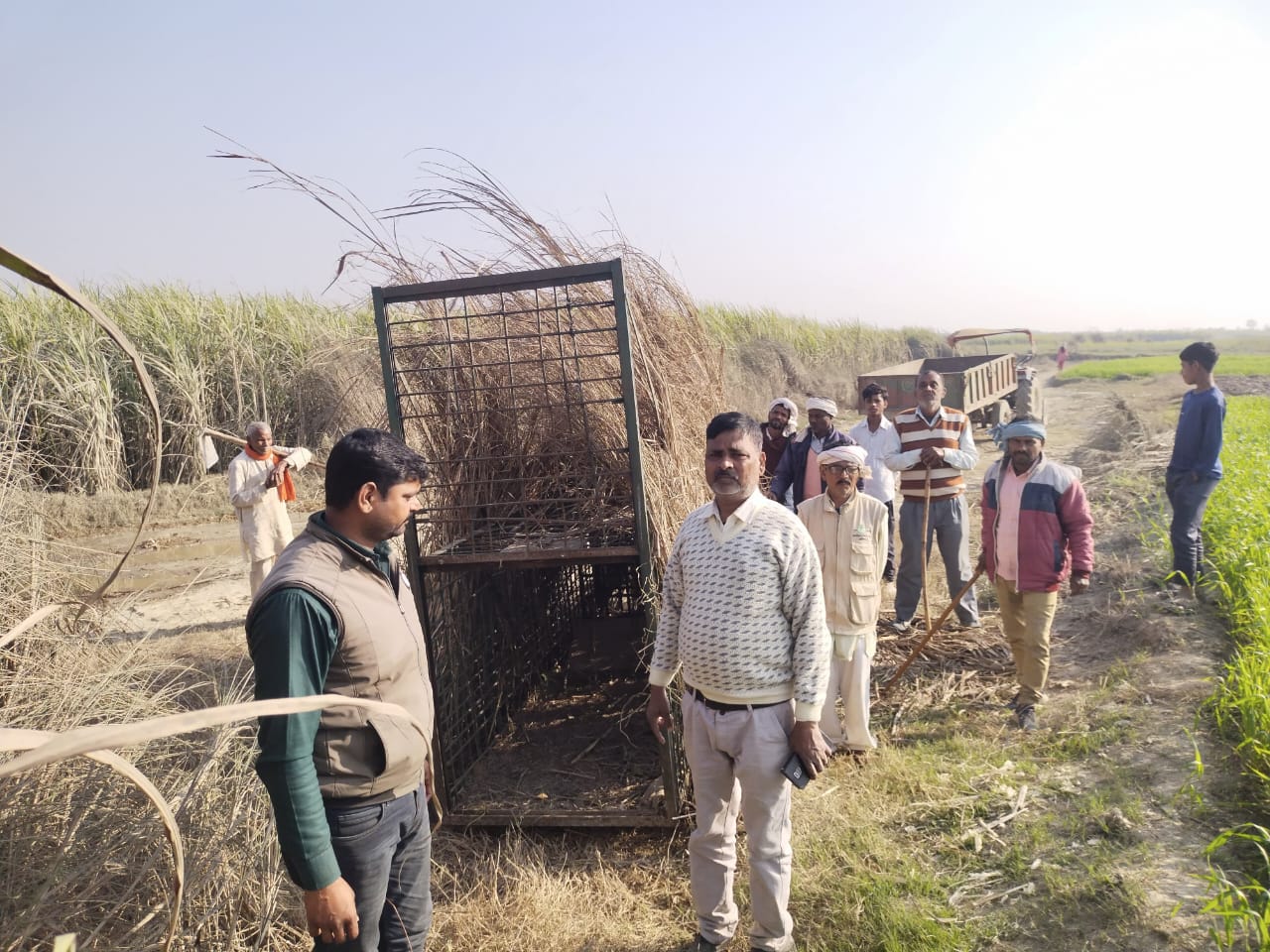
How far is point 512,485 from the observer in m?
4.05

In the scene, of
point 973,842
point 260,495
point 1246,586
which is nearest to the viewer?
point 973,842

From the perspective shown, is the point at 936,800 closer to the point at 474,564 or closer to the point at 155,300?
the point at 474,564

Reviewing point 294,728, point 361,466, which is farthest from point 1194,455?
point 294,728

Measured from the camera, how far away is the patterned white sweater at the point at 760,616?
2686 mm

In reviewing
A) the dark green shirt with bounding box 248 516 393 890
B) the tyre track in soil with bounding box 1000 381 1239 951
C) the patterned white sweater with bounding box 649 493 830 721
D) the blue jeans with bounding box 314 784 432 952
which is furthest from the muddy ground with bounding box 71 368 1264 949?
the dark green shirt with bounding box 248 516 393 890

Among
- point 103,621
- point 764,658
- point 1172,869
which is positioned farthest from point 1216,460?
point 103,621

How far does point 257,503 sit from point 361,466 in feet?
16.5

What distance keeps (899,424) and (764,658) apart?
12.6ft

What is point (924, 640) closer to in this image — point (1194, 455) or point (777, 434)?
point (777, 434)

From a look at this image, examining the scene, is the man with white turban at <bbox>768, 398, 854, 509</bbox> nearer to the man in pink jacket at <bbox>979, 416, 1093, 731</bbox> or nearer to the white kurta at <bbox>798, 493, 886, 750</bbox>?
the man in pink jacket at <bbox>979, 416, 1093, 731</bbox>

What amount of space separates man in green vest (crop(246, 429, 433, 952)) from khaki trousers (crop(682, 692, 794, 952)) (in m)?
1.04

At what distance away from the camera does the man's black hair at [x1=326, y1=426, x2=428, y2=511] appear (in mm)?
2043

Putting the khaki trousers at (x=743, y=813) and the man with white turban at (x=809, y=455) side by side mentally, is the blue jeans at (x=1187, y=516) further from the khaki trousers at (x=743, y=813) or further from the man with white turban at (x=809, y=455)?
the khaki trousers at (x=743, y=813)

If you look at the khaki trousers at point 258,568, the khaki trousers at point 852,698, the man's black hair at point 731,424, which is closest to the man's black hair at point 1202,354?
the khaki trousers at point 852,698
